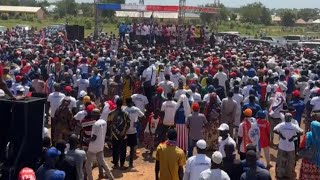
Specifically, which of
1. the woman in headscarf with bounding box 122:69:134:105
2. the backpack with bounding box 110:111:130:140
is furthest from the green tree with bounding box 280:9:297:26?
the backpack with bounding box 110:111:130:140

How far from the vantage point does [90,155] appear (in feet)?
32.1

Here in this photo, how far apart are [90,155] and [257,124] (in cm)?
330

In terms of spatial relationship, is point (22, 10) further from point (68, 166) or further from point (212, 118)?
point (68, 166)

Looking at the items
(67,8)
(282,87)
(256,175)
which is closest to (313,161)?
(256,175)

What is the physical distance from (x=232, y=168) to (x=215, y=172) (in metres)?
0.67

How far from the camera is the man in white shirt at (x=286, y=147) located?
10.3 m

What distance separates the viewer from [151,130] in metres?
12.2

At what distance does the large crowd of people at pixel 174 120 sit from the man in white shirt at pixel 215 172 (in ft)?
0.04

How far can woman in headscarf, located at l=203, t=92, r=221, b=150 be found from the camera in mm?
12078

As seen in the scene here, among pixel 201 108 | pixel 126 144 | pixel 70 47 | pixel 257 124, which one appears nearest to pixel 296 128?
pixel 257 124

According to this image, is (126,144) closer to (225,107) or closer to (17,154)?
(225,107)

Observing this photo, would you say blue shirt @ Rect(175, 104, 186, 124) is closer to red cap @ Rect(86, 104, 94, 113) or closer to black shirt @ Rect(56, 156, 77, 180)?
red cap @ Rect(86, 104, 94, 113)

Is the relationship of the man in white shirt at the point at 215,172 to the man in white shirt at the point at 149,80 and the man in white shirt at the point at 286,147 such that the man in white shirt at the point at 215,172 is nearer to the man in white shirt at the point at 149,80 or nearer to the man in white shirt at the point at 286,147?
the man in white shirt at the point at 286,147

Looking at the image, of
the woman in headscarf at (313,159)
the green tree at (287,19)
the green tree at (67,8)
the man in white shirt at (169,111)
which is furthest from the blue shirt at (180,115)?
the green tree at (287,19)
